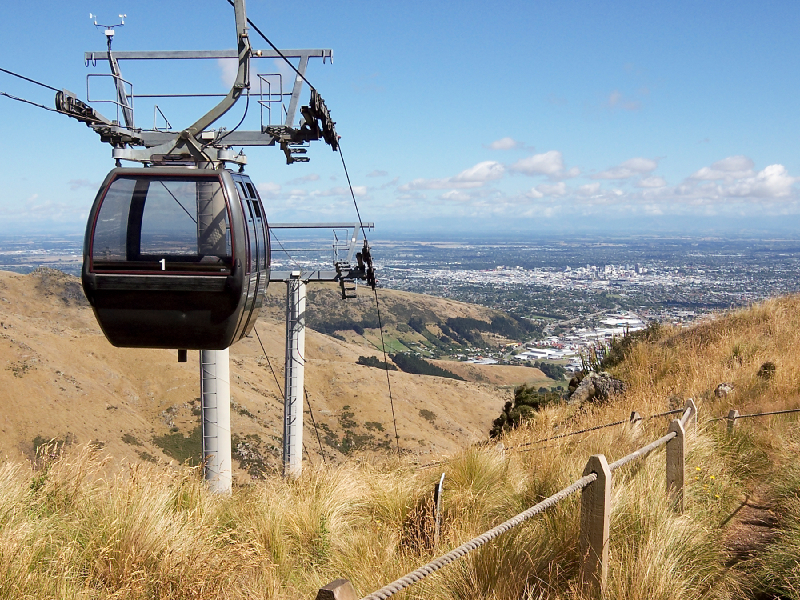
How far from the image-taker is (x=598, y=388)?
479 inches

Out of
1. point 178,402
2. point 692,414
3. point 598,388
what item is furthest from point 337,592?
point 178,402

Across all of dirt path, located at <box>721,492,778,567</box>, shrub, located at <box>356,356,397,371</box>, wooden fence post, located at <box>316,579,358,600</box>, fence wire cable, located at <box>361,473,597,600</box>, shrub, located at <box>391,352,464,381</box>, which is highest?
wooden fence post, located at <box>316,579,358,600</box>

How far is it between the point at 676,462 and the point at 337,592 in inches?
133

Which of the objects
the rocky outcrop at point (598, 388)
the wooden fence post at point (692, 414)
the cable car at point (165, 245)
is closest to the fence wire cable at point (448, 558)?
the wooden fence post at point (692, 414)

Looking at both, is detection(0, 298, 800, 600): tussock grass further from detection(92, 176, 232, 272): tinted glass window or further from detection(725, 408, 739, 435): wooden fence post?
detection(92, 176, 232, 272): tinted glass window

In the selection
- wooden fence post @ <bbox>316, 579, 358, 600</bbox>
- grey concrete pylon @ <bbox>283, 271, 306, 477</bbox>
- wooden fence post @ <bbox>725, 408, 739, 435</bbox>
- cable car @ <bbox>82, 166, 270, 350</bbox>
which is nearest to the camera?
wooden fence post @ <bbox>316, 579, 358, 600</bbox>

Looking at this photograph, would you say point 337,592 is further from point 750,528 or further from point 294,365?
point 294,365

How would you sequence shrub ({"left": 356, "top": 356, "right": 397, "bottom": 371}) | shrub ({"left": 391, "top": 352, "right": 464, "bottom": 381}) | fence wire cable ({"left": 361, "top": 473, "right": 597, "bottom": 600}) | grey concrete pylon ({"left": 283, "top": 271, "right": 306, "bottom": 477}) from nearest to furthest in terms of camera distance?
fence wire cable ({"left": 361, "top": 473, "right": 597, "bottom": 600})
grey concrete pylon ({"left": 283, "top": 271, "right": 306, "bottom": 477})
shrub ({"left": 356, "top": 356, "right": 397, "bottom": 371})
shrub ({"left": 391, "top": 352, "right": 464, "bottom": 381})

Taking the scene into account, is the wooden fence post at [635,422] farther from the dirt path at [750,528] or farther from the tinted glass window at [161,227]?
the tinted glass window at [161,227]

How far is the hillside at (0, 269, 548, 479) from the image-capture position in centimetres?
4131

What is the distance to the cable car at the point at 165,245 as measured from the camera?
551 cm

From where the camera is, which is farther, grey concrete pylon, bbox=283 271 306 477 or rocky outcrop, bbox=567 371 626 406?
grey concrete pylon, bbox=283 271 306 477

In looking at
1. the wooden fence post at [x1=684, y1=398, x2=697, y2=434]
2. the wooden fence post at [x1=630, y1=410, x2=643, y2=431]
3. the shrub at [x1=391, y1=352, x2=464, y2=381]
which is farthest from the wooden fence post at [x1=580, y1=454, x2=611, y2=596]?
the shrub at [x1=391, y1=352, x2=464, y2=381]

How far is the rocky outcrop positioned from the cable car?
314 inches
